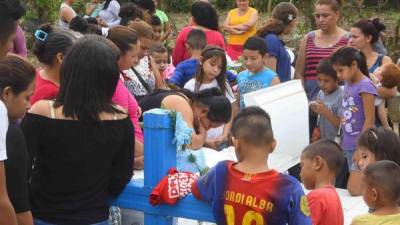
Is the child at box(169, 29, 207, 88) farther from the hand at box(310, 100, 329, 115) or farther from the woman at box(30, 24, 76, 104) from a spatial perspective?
the woman at box(30, 24, 76, 104)

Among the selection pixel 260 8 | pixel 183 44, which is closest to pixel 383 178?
pixel 183 44

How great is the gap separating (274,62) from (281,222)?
13.5 ft

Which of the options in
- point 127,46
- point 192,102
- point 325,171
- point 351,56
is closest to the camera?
point 325,171

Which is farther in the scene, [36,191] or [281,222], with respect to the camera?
[36,191]

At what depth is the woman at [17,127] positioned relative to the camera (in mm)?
2432

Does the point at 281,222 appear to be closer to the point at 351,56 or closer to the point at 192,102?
the point at 192,102

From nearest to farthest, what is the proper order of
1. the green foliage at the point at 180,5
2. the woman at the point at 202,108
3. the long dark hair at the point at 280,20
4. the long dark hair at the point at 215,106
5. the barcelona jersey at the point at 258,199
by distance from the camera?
the barcelona jersey at the point at 258,199 < the woman at the point at 202,108 < the long dark hair at the point at 215,106 < the long dark hair at the point at 280,20 < the green foliage at the point at 180,5

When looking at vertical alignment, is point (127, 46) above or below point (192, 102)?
above

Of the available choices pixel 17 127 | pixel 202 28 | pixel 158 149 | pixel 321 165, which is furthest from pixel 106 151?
pixel 202 28

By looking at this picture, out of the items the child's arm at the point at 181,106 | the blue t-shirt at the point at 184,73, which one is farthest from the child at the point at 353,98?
the child's arm at the point at 181,106

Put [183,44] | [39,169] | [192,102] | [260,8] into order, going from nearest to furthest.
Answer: [39,169], [192,102], [183,44], [260,8]

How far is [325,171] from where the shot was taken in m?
3.27

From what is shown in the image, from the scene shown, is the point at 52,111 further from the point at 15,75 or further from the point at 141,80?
the point at 141,80

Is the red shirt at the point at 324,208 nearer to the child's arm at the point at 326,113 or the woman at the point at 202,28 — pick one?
the child's arm at the point at 326,113
